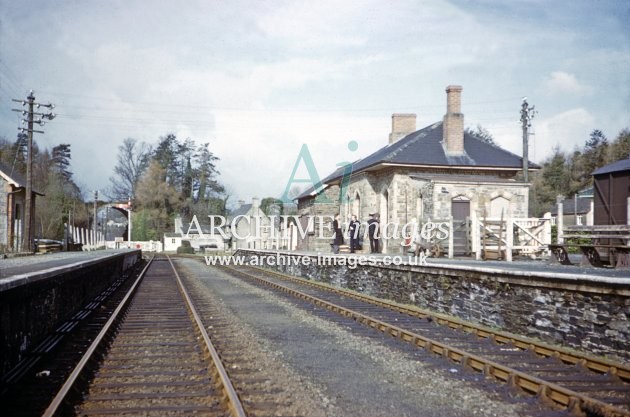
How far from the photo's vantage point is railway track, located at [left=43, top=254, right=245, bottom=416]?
189 inches

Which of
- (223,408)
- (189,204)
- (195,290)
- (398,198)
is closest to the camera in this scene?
(223,408)

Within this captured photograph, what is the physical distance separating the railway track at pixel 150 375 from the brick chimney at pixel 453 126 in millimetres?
19587

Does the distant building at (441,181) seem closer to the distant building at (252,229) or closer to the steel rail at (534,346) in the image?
the steel rail at (534,346)

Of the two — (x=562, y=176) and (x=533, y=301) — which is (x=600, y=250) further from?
(x=562, y=176)

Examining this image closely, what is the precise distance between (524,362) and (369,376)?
6.18ft

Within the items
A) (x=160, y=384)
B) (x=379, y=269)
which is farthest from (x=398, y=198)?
(x=160, y=384)

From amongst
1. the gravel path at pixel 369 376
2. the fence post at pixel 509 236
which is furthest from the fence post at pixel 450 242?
the gravel path at pixel 369 376

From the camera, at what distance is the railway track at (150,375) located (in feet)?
15.7

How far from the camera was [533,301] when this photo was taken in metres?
8.25

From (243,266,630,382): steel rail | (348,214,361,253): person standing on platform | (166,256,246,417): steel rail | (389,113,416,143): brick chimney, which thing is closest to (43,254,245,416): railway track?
(166,256,246,417): steel rail

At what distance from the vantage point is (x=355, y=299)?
13164mm

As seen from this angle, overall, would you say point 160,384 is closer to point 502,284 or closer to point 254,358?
point 254,358

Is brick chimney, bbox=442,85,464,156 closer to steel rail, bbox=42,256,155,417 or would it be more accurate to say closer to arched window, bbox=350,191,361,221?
arched window, bbox=350,191,361,221

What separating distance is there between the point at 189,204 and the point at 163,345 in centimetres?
6944
